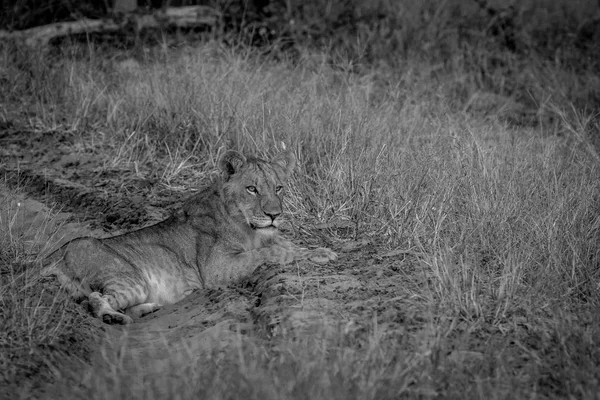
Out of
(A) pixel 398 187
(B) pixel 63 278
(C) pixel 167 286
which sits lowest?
(C) pixel 167 286

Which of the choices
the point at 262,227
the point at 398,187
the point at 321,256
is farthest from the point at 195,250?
the point at 398,187

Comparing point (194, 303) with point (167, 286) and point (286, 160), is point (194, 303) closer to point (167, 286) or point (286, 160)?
point (167, 286)

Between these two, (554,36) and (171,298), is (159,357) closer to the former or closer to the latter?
(171,298)

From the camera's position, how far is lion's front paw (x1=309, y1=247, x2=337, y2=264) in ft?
19.4

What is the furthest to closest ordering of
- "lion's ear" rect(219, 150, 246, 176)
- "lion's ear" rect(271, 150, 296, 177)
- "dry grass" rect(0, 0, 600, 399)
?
"lion's ear" rect(271, 150, 296, 177), "lion's ear" rect(219, 150, 246, 176), "dry grass" rect(0, 0, 600, 399)

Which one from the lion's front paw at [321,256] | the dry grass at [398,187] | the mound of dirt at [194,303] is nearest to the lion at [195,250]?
the lion's front paw at [321,256]

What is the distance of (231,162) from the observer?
628 centimetres

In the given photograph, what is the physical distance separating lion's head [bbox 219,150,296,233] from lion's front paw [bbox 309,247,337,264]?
1.14ft

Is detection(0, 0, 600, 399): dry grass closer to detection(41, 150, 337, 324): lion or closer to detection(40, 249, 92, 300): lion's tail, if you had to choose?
detection(40, 249, 92, 300): lion's tail

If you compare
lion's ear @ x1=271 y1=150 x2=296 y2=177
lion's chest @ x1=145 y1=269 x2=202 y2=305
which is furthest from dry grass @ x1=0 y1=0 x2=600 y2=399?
lion's chest @ x1=145 y1=269 x2=202 y2=305

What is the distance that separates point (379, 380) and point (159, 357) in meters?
1.34

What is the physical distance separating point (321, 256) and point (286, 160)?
3.17ft

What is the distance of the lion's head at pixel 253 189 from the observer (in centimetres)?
605

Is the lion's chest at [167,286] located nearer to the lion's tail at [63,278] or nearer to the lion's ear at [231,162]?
the lion's tail at [63,278]
